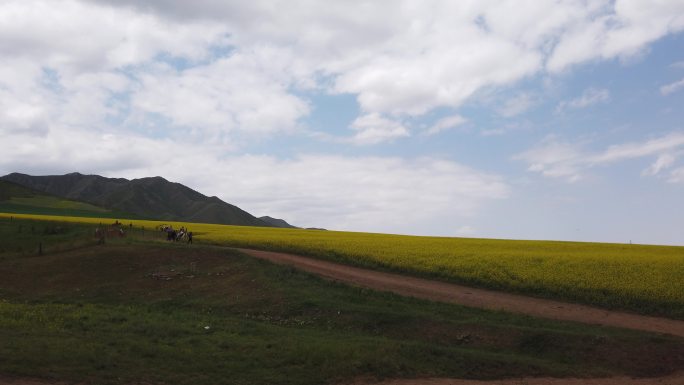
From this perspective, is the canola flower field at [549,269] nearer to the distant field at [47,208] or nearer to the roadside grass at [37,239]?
the roadside grass at [37,239]

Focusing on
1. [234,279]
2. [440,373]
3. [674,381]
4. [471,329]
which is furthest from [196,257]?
[674,381]

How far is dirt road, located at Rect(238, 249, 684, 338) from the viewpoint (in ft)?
66.4

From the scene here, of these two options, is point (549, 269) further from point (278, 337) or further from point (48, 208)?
point (48, 208)

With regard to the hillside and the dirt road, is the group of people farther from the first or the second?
the hillside

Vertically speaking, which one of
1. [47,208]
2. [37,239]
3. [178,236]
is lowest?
[37,239]

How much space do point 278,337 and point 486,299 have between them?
11.0 m

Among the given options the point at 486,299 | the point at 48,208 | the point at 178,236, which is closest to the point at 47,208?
the point at 48,208

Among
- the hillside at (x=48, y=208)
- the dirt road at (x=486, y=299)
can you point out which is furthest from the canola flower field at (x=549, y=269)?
the hillside at (x=48, y=208)

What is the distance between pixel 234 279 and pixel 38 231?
24.6m

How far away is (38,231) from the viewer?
41.9m

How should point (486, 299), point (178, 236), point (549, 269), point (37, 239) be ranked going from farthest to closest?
point (178, 236), point (37, 239), point (549, 269), point (486, 299)

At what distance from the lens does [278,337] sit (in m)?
15.7

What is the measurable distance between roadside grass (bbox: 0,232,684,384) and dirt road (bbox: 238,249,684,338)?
1.56 metres

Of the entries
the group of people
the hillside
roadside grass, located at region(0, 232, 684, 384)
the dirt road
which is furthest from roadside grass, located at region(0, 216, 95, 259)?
the hillside
